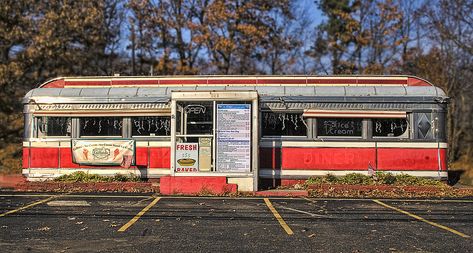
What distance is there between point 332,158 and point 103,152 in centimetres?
683

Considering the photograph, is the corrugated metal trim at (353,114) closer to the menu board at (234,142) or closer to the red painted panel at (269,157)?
the red painted panel at (269,157)

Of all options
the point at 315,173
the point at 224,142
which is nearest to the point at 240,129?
the point at 224,142

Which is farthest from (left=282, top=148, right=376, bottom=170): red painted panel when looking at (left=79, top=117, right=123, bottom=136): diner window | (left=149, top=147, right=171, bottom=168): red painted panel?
(left=79, top=117, right=123, bottom=136): diner window

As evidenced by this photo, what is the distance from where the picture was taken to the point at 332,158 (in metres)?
14.8

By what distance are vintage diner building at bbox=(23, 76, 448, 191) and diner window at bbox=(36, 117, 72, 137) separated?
0.10 ft

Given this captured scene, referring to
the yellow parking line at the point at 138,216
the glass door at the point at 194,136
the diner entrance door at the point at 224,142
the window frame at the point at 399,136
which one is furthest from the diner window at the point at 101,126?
the window frame at the point at 399,136

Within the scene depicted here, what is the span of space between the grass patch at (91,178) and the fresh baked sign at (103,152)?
38 centimetres

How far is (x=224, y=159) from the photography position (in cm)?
1370

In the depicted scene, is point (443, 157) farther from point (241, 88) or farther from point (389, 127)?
point (241, 88)

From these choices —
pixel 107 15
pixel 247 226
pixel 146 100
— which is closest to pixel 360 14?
pixel 107 15

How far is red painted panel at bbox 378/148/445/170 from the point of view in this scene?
14.8 meters

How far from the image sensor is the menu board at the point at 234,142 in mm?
13680

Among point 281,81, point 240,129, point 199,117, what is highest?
point 281,81

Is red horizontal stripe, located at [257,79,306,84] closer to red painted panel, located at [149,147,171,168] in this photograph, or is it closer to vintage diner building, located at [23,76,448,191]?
vintage diner building, located at [23,76,448,191]
